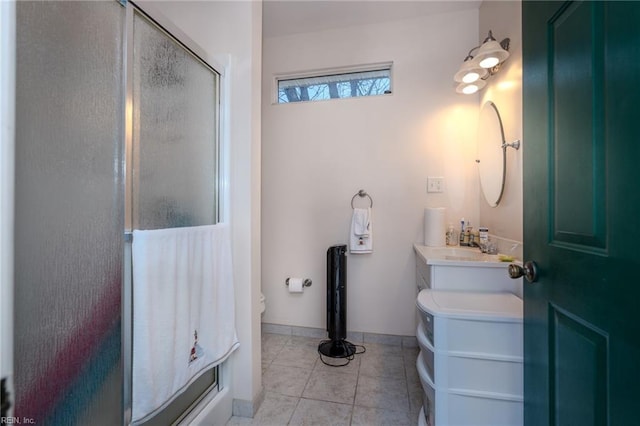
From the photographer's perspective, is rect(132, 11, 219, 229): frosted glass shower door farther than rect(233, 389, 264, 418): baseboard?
No

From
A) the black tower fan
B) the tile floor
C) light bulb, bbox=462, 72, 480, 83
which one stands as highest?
light bulb, bbox=462, 72, 480, 83

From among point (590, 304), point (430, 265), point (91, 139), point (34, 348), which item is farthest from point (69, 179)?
point (430, 265)

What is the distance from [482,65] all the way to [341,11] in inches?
47.6

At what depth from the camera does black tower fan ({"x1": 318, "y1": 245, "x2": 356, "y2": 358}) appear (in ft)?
6.75

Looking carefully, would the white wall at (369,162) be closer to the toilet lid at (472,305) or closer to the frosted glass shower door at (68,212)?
the toilet lid at (472,305)

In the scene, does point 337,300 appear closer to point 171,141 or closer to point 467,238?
point 467,238

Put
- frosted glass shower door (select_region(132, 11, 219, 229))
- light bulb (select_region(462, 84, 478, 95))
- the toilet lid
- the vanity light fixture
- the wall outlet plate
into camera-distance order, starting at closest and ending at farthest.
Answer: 1. frosted glass shower door (select_region(132, 11, 219, 229))
2. the toilet lid
3. the vanity light fixture
4. light bulb (select_region(462, 84, 478, 95))
5. the wall outlet plate

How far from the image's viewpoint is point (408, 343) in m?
2.19

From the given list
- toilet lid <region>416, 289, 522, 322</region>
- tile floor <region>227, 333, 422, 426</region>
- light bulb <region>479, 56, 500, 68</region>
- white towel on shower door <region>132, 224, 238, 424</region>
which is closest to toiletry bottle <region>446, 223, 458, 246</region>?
toilet lid <region>416, 289, 522, 322</region>

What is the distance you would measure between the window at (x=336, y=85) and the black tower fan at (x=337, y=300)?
54.6 inches

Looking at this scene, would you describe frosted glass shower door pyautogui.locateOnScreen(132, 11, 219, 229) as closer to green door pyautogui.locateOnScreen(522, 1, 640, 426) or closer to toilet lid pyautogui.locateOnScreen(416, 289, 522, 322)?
toilet lid pyautogui.locateOnScreen(416, 289, 522, 322)

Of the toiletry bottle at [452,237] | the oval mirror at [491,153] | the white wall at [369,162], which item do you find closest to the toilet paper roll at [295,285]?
the white wall at [369,162]

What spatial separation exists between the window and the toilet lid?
1750 mm

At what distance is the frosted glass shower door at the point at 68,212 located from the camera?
0.64 meters
